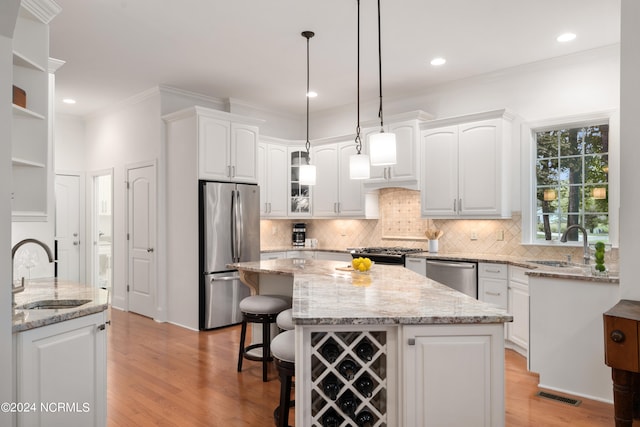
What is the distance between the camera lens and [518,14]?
3412 millimetres

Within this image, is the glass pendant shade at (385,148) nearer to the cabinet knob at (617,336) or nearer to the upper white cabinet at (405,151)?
the cabinet knob at (617,336)

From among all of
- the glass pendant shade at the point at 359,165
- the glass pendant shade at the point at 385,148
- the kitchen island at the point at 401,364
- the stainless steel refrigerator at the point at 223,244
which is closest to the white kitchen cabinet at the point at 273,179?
the stainless steel refrigerator at the point at 223,244

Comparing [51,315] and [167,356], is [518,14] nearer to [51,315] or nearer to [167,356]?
[51,315]

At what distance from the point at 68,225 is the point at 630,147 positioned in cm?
715

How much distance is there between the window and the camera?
4.17 m

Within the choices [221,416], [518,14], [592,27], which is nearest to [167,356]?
[221,416]

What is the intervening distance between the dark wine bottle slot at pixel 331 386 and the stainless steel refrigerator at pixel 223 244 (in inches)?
125

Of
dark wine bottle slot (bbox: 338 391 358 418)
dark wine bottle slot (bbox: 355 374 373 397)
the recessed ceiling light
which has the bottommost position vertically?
dark wine bottle slot (bbox: 338 391 358 418)

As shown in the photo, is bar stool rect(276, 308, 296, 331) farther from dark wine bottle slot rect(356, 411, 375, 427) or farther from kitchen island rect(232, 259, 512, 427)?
dark wine bottle slot rect(356, 411, 375, 427)

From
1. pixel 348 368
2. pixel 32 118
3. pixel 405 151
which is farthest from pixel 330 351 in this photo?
pixel 405 151

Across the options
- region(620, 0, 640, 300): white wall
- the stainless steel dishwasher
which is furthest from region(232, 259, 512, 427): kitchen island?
the stainless steel dishwasher

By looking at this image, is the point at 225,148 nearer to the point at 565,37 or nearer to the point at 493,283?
the point at 493,283

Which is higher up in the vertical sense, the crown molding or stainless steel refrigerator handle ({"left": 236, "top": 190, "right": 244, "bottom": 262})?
the crown molding

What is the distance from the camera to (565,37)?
3828mm
